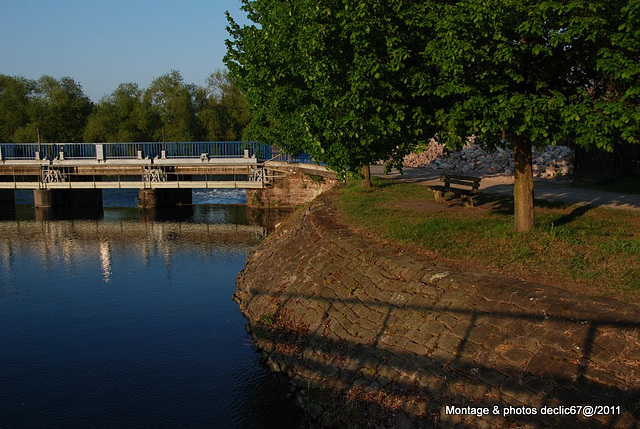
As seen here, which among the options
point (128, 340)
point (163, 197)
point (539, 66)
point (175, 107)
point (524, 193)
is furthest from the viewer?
point (175, 107)

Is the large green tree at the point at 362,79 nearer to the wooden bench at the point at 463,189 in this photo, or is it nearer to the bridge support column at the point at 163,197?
the wooden bench at the point at 463,189

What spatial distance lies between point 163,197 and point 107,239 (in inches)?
560

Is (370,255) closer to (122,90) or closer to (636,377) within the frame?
(636,377)

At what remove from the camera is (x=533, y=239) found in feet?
44.7

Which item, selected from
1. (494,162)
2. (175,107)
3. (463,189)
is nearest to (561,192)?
(463,189)

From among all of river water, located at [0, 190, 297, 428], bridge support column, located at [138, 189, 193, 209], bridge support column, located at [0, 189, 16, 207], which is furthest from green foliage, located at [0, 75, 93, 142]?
river water, located at [0, 190, 297, 428]

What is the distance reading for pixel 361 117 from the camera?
1297 cm

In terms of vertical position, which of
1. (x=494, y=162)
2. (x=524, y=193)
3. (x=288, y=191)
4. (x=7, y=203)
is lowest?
(x=524, y=193)

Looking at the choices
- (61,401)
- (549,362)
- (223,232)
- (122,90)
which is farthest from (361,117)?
(122,90)

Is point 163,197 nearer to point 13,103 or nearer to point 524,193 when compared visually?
point 524,193

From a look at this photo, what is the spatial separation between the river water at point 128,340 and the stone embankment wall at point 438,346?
128 cm

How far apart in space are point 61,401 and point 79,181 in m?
38.1

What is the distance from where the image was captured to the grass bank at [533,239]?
11.0 meters

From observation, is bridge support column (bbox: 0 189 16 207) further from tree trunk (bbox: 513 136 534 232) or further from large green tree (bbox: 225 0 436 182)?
tree trunk (bbox: 513 136 534 232)
